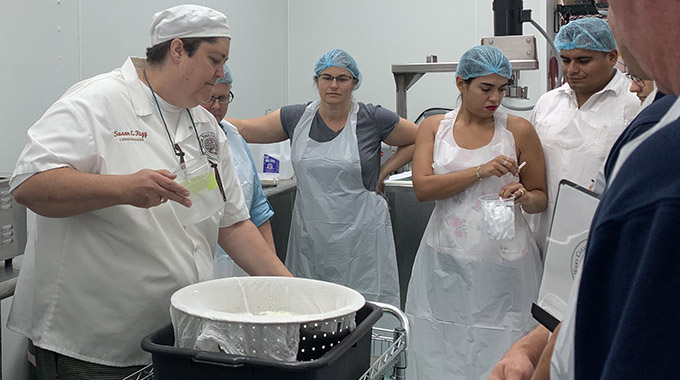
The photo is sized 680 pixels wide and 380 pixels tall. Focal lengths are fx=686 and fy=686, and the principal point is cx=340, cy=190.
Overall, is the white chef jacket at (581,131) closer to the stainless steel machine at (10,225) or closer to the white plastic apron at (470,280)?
the white plastic apron at (470,280)

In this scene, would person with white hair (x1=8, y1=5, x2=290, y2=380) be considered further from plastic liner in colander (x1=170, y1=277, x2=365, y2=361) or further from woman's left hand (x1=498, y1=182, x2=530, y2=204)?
woman's left hand (x1=498, y1=182, x2=530, y2=204)

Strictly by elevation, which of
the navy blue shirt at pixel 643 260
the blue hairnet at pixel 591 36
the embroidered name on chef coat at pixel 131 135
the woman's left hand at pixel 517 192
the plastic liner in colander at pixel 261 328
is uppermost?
the blue hairnet at pixel 591 36

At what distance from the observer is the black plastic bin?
41.3 inches

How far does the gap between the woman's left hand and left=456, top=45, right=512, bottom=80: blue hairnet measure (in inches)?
17.1

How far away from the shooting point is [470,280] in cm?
254

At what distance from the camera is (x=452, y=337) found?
2594mm

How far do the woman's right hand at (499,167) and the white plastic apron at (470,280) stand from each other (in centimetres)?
8

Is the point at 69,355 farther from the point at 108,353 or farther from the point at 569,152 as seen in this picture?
the point at 569,152

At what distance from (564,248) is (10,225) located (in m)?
1.36

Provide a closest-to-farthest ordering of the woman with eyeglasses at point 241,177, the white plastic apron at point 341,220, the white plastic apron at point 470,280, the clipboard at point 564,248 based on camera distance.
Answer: the clipboard at point 564,248
the woman with eyeglasses at point 241,177
the white plastic apron at point 470,280
the white plastic apron at point 341,220

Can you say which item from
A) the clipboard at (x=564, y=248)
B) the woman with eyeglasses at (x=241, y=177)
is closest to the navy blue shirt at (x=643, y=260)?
the clipboard at (x=564, y=248)

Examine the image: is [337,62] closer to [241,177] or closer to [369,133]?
[369,133]

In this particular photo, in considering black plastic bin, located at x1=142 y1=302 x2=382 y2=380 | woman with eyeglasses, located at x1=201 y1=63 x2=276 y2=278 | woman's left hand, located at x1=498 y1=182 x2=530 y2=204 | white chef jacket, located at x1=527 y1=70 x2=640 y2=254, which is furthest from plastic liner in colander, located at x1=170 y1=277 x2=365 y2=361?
white chef jacket, located at x1=527 y1=70 x2=640 y2=254

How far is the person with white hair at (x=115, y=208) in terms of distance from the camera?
Answer: 1.34 m
